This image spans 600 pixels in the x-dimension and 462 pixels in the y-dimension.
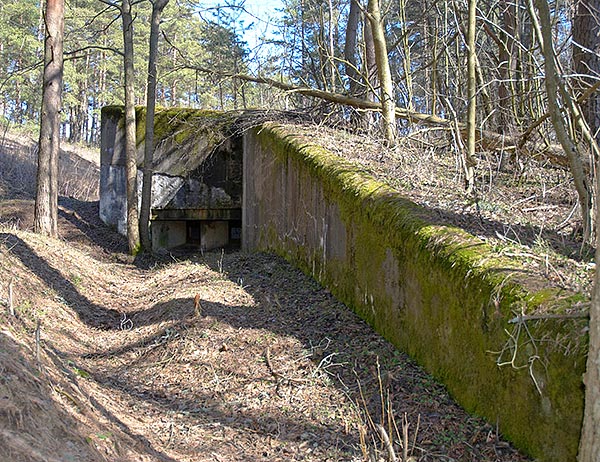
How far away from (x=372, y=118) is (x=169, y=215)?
4.90 meters

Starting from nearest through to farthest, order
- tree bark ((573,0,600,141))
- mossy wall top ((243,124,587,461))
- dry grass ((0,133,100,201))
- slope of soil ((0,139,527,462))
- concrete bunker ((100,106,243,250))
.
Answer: mossy wall top ((243,124,587,461)) → slope of soil ((0,139,527,462)) → tree bark ((573,0,600,141)) → concrete bunker ((100,106,243,250)) → dry grass ((0,133,100,201))

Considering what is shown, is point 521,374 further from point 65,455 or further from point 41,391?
point 41,391

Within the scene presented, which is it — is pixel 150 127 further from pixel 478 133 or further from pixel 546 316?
pixel 546 316

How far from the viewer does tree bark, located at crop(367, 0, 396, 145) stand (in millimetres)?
8219

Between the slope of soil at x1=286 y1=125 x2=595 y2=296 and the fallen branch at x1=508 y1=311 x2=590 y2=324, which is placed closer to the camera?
the fallen branch at x1=508 y1=311 x2=590 y2=324

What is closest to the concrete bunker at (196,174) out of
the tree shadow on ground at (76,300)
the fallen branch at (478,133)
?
the fallen branch at (478,133)

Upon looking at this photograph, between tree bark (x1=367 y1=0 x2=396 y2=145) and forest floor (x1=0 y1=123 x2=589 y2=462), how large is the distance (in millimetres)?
1063

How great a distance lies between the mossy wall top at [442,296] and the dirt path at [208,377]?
239 millimetres

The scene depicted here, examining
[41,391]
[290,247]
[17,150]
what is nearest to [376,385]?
[41,391]


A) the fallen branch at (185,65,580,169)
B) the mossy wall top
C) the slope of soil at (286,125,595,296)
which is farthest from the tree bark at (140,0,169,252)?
the mossy wall top

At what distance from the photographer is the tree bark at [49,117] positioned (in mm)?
11188

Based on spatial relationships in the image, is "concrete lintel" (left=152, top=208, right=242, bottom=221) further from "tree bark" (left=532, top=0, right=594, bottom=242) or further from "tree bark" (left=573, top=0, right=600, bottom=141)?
"tree bark" (left=532, top=0, right=594, bottom=242)

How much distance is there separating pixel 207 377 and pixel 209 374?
5 centimetres

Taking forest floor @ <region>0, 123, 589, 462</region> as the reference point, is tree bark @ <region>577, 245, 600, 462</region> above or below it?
above
